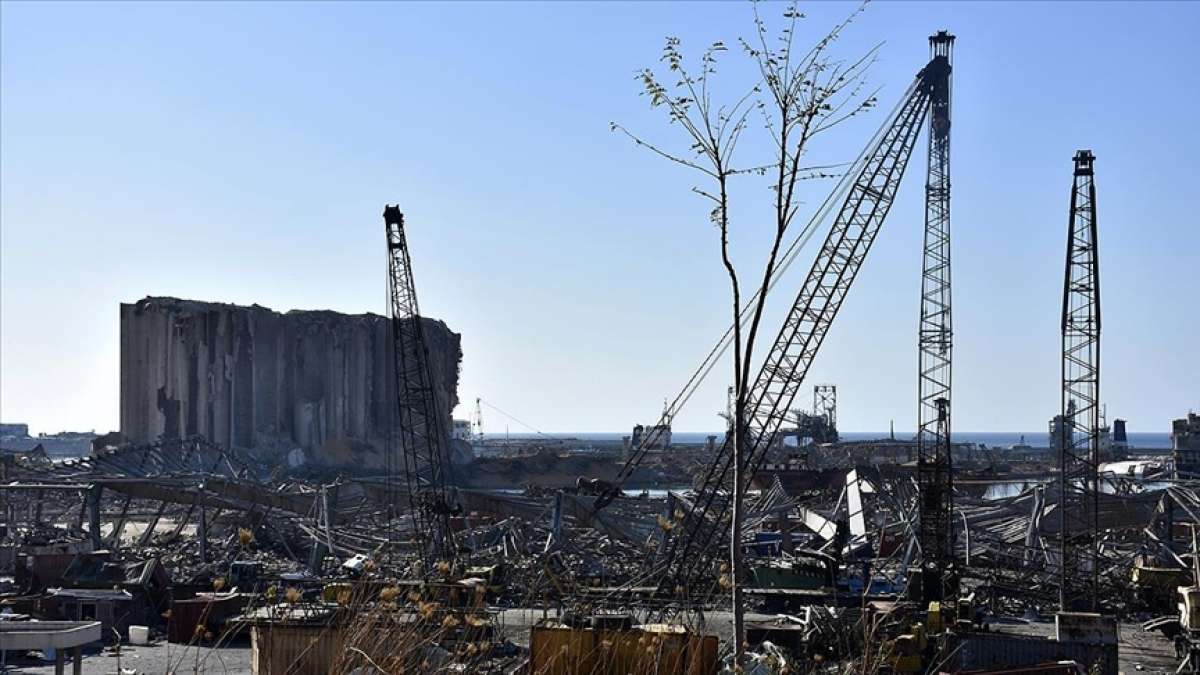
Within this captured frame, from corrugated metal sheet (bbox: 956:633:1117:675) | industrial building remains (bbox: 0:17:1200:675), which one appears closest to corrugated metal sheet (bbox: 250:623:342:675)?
industrial building remains (bbox: 0:17:1200:675)

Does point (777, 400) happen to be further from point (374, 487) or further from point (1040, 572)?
point (374, 487)

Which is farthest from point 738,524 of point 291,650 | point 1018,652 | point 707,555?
point 707,555

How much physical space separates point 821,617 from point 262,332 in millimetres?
98124

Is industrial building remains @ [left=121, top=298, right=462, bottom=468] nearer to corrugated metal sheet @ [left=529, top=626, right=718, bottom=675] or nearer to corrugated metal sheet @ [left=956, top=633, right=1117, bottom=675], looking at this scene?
corrugated metal sheet @ [left=956, top=633, right=1117, bottom=675]

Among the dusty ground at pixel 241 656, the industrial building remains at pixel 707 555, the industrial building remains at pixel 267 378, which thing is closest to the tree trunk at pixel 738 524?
the industrial building remains at pixel 707 555

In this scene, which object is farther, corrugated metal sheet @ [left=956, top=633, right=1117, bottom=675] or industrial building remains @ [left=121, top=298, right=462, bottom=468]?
industrial building remains @ [left=121, top=298, right=462, bottom=468]

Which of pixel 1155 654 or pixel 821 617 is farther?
pixel 1155 654

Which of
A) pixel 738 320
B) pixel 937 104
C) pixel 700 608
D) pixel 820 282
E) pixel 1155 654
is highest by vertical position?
pixel 937 104

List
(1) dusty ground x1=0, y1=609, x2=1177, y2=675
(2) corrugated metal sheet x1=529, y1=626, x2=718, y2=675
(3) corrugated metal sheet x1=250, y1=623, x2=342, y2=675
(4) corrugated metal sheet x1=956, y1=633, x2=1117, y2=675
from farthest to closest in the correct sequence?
(1) dusty ground x1=0, y1=609, x2=1177, y2=675 < (4) corrugated metal sheet x1=956, y1=633, x2=1117, y2=675 < (3) corrugated metal sheet x1=250, y1=623, x2=342, y2=675 < (2) corrugated metal sheet x1=529, y1=626, x2=718, y2=675

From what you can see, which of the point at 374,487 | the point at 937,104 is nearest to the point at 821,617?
the point at 937,104

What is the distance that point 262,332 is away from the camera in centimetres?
12094

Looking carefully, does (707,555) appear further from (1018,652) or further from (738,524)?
(738,524)

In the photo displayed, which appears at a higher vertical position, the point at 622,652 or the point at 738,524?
the point at 738,524

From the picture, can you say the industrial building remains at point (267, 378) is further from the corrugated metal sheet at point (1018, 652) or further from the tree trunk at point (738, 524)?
the tree trunk at point (738, 524)
